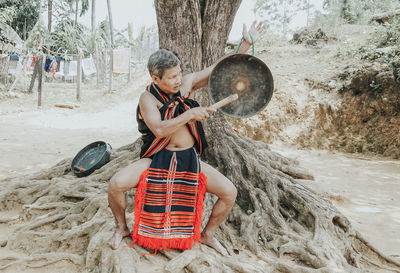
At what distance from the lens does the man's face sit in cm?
224

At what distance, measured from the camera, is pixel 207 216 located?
2.94m

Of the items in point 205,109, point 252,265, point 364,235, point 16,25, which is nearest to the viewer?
point 205,109

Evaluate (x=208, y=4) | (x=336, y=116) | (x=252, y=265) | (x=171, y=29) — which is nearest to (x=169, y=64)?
(x=171, y=29)

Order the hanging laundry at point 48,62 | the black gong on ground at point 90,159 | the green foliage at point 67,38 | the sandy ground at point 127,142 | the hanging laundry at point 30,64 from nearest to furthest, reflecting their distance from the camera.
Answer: the sandy ground at point 127,142
the black gong on ground at point 90,159
the hanging laundry at point 30,64
the hanging laundry at point 48,62
the green foliage at point 67,38

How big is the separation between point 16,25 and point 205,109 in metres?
24.2

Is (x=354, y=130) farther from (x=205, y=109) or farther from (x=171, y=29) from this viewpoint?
(x=205, y=109)

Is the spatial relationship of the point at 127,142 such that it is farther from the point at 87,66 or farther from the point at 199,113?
the point at 87,66

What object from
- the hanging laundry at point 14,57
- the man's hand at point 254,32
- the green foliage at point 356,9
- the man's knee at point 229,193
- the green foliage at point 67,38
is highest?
the green foliage at point 356,9

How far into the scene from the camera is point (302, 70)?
28.3 ft

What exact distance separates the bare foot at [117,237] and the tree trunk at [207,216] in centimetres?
5

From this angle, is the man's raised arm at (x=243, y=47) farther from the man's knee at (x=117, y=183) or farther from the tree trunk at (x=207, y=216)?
the man's knee at (x=117, y=183)

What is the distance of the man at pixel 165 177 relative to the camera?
225cm

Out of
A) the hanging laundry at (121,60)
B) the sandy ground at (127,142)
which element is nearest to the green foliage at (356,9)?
the hanging laundry at (121,60)

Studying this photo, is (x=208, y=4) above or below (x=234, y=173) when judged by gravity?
above
